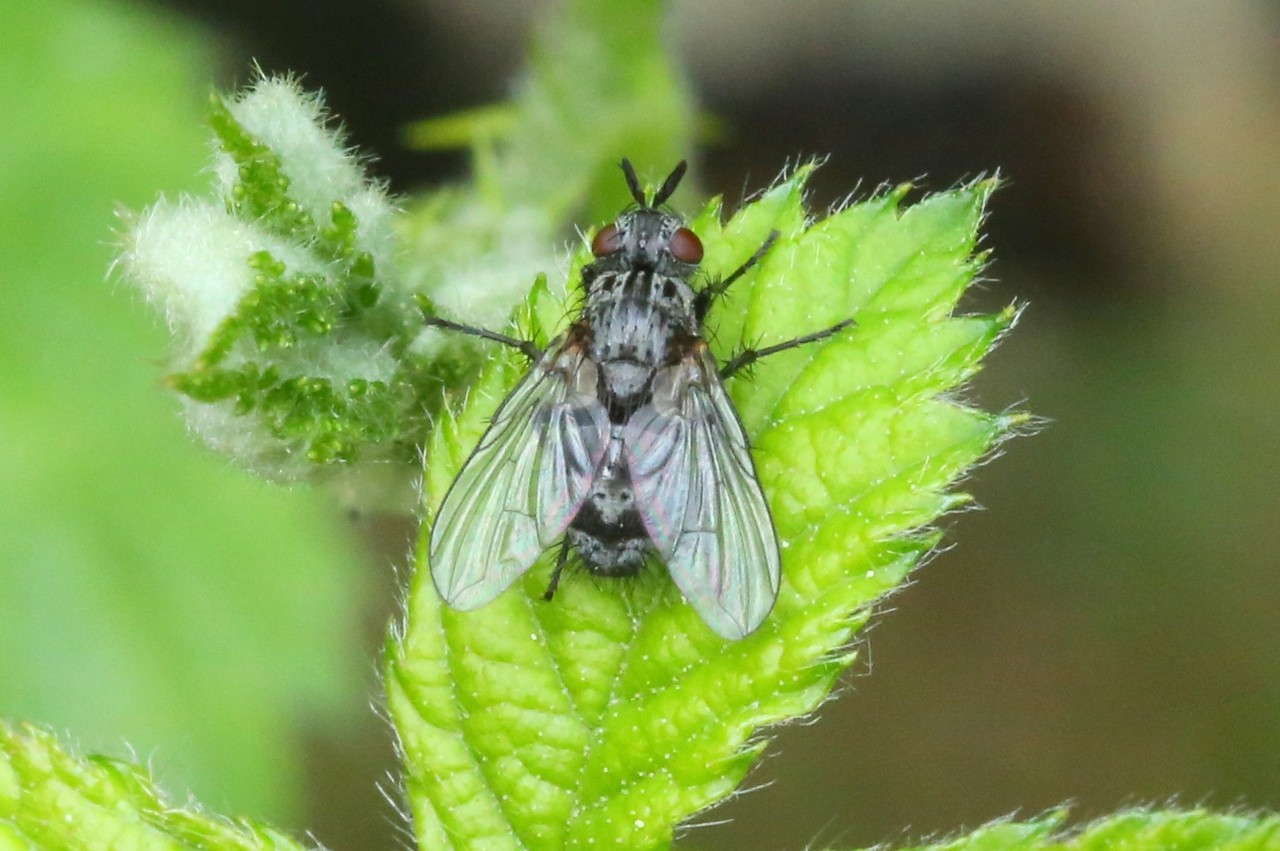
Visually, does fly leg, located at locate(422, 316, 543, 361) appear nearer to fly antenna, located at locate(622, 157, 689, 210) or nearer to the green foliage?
fly antenna, located at locate(622, 157, 689, 210)

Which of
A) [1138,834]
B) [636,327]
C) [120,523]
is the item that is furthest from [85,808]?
[120,523]

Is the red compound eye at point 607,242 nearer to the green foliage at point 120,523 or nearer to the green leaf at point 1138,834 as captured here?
the green leaf at point 1138,834

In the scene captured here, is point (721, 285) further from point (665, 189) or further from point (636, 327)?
point (665, 189)

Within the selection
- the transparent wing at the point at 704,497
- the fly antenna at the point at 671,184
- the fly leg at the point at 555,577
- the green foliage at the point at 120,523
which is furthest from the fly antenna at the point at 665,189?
the green foliage at the point at 120,523

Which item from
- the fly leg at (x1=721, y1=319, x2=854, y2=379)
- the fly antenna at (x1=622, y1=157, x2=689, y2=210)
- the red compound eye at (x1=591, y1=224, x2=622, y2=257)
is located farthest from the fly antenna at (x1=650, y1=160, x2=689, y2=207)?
the fly leg at (x1=721, y1=319, x2=854, y2=379)

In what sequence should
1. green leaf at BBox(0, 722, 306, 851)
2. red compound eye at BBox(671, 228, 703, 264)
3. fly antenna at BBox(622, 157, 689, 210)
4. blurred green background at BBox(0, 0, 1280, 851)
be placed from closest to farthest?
green leaf at BBox(0, 722, 306, 851), red compound eye at BBox(671, 228, 703, 264), fly antenna at BBox(622, 157, 689, 210), blurred green background at BBox(0, 0, 1280, 851)

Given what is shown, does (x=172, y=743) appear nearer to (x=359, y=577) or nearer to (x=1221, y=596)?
(x=359, y=577)
